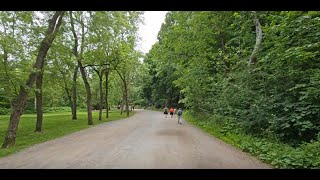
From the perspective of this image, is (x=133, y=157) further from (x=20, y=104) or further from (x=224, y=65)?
(x=224, y=65)

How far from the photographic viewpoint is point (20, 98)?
46.9 feet

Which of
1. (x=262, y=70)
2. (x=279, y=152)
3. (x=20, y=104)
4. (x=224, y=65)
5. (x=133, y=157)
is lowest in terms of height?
(x=133, y=157)

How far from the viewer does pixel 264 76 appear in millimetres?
14781

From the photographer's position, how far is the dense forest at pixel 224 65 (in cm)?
1134

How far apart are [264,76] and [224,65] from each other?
27.8ft

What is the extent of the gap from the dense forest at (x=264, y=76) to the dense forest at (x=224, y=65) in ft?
0.14

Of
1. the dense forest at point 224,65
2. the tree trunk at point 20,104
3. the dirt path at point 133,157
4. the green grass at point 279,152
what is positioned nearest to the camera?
the green grass at point 279,152

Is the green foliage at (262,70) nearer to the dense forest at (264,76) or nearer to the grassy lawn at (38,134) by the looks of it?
the dense forest at (264,76)

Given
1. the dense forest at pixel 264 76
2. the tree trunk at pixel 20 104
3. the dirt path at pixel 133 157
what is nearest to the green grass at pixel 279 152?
the dense forest at pixel 264 76

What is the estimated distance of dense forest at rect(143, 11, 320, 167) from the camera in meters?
10.9

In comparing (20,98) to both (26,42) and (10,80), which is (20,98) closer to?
(10,80)

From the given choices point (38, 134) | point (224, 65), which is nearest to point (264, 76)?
point (224, 65)
